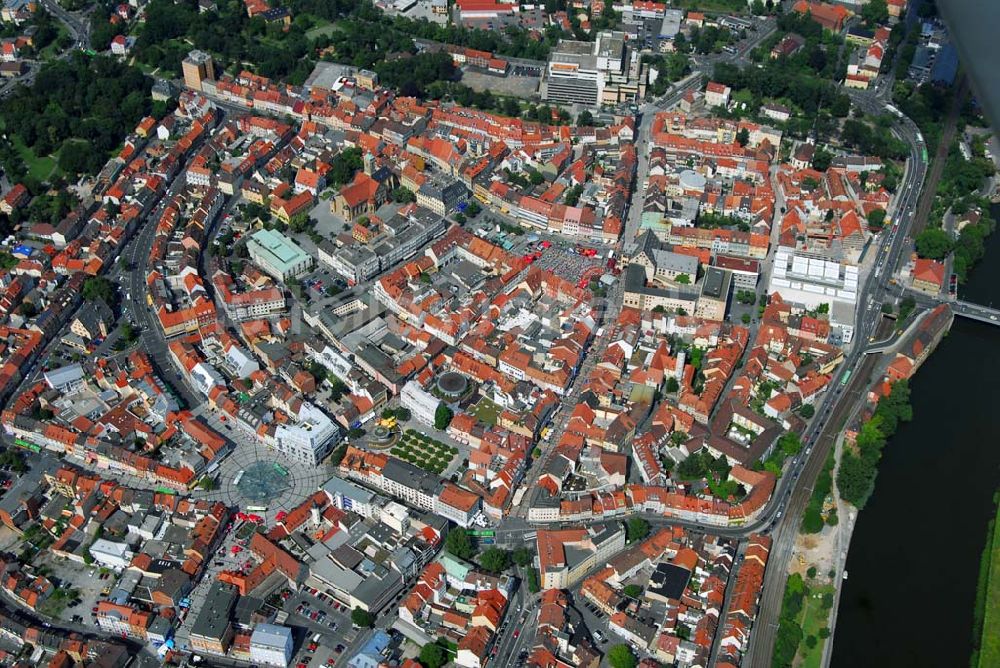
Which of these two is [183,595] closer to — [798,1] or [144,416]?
[144,416]

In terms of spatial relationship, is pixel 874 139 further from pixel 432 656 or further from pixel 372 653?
pixel 372 653

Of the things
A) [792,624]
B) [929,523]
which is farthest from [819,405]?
[792,624]

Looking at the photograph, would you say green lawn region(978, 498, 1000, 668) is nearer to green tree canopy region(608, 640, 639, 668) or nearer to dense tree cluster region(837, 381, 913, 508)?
dense tree cluster region(837, 381, 913, 508)

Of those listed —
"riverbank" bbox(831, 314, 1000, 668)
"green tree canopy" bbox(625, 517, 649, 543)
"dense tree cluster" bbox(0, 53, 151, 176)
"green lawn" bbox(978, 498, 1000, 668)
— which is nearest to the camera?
"green lawn" bbox(978, 498, 1000, 668)

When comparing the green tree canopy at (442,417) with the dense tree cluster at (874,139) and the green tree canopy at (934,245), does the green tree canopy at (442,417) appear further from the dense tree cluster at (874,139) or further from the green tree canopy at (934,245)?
the dense tree cluster at (874,139)

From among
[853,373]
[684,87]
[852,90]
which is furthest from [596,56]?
[853,373]

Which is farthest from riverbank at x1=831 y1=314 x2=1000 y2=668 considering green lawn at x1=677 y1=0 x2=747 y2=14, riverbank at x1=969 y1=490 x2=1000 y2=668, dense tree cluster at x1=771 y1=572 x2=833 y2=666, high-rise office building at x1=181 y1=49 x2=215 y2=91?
high-rise office building at x1=181 y1=49 x2=215 y2=91
